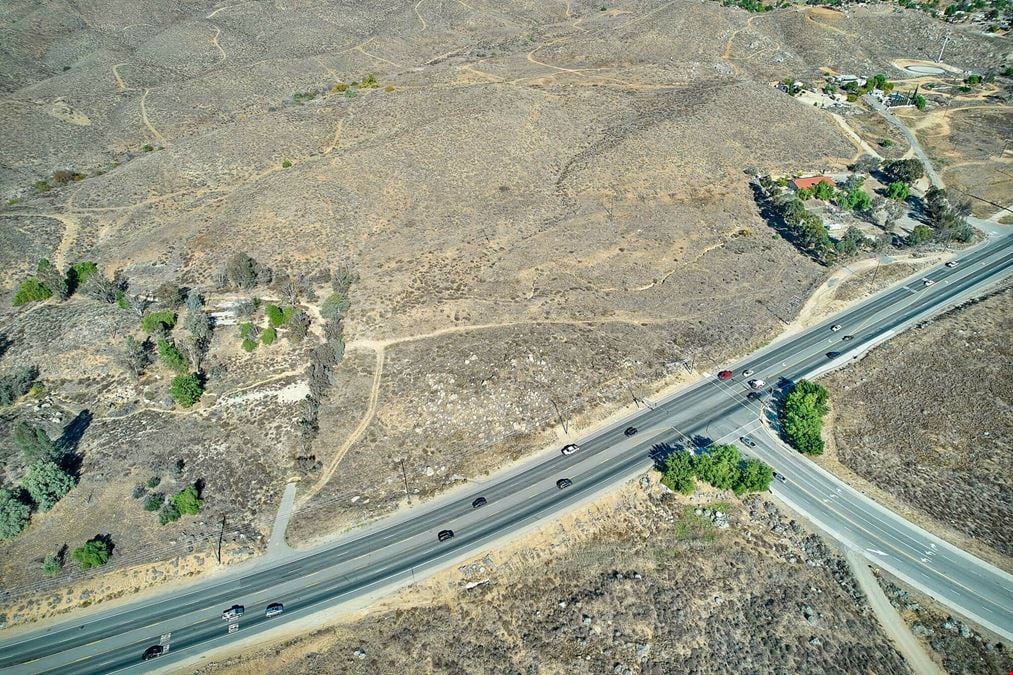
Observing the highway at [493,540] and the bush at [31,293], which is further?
the bush at [31,293]

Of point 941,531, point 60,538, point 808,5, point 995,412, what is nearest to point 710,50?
point 808,5

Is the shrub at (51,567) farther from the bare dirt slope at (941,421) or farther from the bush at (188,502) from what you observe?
the bare dirt slope at (941,421)

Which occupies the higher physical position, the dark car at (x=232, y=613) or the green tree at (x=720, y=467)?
the green tree at (x=720, y=467)

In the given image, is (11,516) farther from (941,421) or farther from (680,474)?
(941,421)

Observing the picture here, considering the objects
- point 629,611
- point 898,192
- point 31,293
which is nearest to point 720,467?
point 629,611

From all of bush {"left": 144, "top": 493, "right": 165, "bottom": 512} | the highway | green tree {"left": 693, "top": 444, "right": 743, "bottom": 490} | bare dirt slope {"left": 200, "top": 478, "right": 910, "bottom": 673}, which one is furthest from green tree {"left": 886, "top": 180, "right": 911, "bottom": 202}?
bush {"left": 144, "top": 493, "right": 165, "bottom": 512}

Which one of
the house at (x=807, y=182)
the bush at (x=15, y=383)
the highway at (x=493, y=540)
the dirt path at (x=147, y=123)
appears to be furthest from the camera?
the dirt path at (x=147, y=123)

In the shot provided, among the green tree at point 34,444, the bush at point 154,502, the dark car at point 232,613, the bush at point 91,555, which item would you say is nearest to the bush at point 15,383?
the green tree at point 34,444
